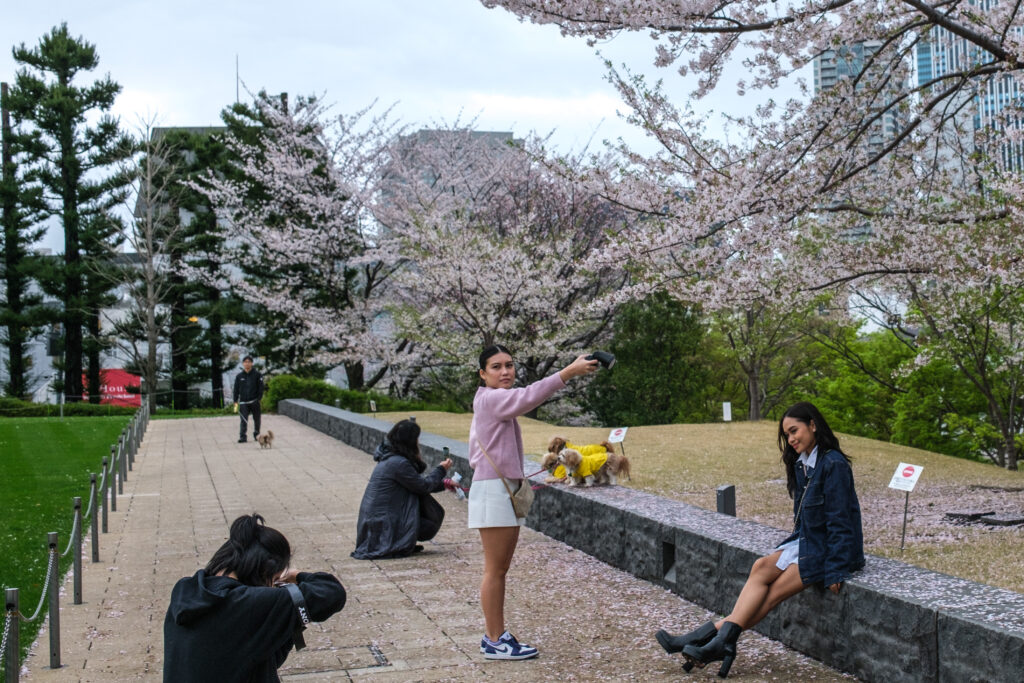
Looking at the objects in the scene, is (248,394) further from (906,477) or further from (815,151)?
(906,477)

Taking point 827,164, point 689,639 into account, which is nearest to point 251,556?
point 689,639

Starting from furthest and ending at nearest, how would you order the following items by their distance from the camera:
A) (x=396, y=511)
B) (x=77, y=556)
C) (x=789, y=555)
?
(x=396, y=511), (x=77, y=556), (x=789, y=555)

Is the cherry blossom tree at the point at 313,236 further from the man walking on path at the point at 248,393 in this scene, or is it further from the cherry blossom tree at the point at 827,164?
the cherry blossom tree at the point at 827,164

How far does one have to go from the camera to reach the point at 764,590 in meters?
5.14

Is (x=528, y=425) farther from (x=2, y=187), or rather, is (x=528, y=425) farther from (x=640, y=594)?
(x=2, y=187)

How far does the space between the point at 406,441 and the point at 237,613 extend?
16.9 feet

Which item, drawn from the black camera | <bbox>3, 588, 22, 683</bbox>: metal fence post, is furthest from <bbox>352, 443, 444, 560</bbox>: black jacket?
<bbox>3, 588, 22, 683</bbox>: metal fence post

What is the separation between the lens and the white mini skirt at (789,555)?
5.21m

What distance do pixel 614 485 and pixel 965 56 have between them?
6.45 meters

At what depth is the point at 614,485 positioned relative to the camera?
9008 millimetres

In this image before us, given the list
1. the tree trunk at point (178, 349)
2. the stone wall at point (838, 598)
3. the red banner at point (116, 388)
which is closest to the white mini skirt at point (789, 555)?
the stone wall at point (838, 598)

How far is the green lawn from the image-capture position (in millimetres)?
7984

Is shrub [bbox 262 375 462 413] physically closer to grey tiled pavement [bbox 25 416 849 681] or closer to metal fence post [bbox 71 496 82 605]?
grey tiled pavement [bbox 25 416 849 681]

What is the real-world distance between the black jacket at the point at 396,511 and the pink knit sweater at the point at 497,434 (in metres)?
2.93
